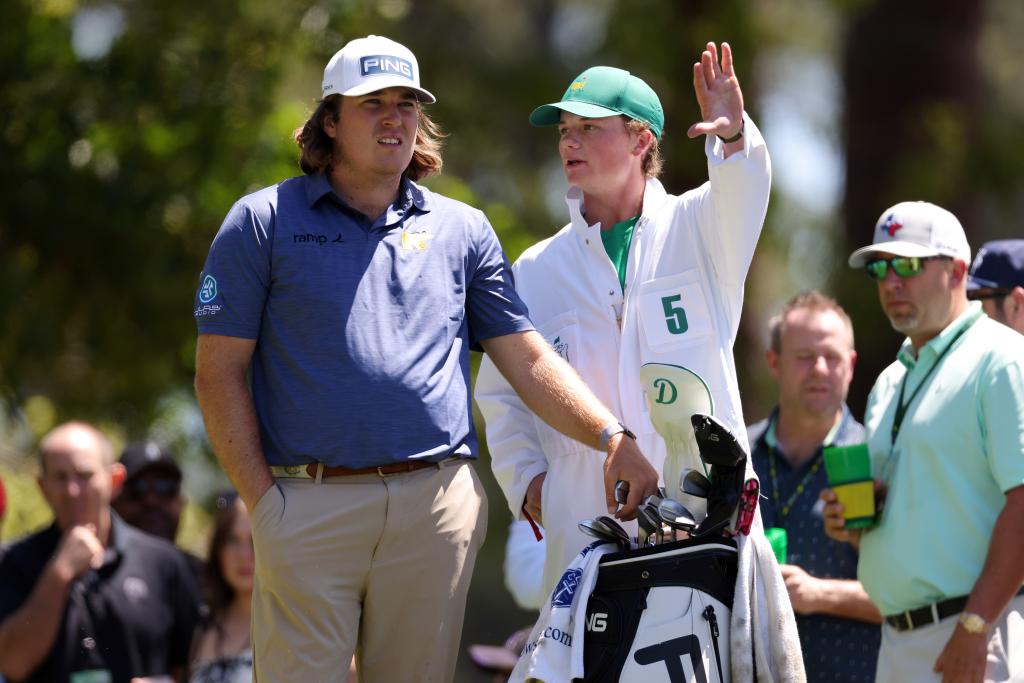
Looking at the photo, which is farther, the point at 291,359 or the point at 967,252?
the point at 967,252

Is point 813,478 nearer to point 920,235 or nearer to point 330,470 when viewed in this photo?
point 920,235

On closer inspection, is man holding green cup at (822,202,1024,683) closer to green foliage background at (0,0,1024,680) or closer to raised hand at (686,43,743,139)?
raised hand at (686,43,743,139)

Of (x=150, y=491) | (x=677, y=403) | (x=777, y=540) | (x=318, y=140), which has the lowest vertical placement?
(x=777, y=540)

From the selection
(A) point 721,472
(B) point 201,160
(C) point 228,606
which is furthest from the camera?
(B) point 201,160

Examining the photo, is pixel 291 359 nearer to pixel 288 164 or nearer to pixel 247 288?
pixel 247 288

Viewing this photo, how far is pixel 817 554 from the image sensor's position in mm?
5809

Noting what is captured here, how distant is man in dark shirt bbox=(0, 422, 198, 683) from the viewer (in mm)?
6758

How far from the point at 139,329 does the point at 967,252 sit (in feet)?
18.2

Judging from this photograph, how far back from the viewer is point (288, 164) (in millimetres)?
8805

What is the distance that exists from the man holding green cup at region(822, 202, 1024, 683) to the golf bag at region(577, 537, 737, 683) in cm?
106

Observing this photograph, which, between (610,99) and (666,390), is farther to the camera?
(610,99)

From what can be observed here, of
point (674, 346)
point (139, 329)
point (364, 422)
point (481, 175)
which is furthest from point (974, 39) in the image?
point (364, 422)

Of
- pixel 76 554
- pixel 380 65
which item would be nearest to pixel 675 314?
pixel 380 65

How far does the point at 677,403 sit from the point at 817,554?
1.90 metres
